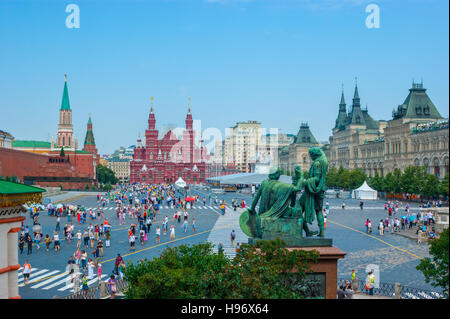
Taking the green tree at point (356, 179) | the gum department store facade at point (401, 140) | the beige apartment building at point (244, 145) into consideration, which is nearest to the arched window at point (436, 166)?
the gum department store facade at point (401, 140)

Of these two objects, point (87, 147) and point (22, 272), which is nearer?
point (22, 272)

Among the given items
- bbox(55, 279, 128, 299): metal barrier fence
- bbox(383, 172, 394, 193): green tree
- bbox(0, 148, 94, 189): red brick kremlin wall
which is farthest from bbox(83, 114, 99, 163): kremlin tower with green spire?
bbox(55, 279, 128, 299): metal barrier fence

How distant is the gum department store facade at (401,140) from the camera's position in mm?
66375

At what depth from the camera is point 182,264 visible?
10.9 metres

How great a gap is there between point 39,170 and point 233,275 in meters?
81.9

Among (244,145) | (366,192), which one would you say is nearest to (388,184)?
(366,192)

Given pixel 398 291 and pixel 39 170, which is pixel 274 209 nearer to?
pixel 398 291

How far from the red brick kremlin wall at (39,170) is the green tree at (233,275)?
63.8 metres

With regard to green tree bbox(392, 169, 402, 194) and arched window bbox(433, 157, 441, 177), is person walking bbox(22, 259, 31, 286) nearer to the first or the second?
green tree bbox(392, 169, 402, 194)

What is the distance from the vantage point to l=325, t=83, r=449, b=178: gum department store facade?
6638cm

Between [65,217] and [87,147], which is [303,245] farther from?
[87,147]
